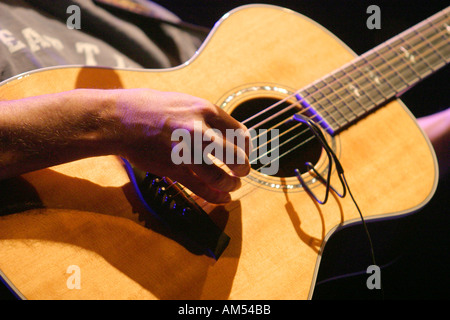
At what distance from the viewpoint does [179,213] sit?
69cm

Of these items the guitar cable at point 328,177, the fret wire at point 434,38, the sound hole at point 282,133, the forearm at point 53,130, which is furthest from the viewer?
the fret wire at point 434,38

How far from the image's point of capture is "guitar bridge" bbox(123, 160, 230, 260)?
67cm

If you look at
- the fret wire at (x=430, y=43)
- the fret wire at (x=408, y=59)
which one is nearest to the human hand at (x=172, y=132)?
the fret wire at (x=408, y=59)

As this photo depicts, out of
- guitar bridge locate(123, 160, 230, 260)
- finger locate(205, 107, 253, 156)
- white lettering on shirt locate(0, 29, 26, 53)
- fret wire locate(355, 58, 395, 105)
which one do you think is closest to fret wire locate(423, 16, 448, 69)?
fret wire locate(355, 58, 395, 105)

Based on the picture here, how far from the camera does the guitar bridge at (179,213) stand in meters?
0.67

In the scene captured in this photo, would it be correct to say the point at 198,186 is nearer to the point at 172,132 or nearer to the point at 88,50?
the point at 172,132

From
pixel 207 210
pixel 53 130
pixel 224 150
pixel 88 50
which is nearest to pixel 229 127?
pixel 224 150

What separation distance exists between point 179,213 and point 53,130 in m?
0.30

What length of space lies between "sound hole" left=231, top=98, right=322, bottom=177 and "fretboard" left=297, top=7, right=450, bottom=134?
0.07 metres

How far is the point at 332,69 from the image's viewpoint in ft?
3.25

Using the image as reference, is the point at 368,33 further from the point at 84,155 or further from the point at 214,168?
the point at 84,155

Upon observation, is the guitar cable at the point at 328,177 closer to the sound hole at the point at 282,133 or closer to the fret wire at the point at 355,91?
the sound hole at the point at 282,133

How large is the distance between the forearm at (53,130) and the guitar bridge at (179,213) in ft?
0.34
